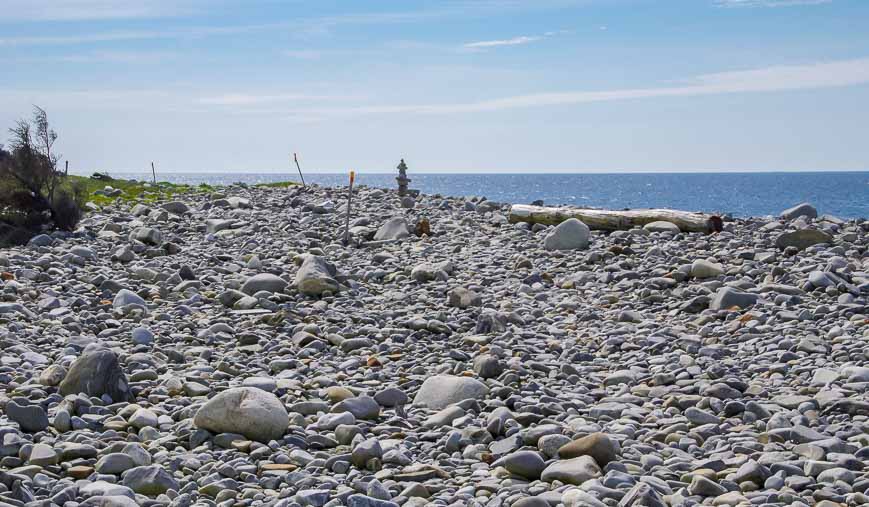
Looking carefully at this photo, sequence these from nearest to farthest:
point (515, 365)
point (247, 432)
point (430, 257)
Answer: point (247, 432), point (515, 365), point (430, 257)

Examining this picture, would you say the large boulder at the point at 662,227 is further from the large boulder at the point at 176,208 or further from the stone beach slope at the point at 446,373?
the large boulder at the point at 176,208

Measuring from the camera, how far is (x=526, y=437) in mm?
6156

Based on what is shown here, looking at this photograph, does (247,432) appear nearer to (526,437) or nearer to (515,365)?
(526,437)

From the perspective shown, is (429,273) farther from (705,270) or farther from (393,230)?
(393,230)

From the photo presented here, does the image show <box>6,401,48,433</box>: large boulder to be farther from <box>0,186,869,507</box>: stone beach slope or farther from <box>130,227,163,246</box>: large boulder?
<box>130,227,163,246</box>: large boulder

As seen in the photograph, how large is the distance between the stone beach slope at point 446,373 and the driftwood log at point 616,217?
57cm

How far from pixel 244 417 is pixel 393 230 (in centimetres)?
1130

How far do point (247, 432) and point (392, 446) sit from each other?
1.17m

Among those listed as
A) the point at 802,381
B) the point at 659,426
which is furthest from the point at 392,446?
the point at 802,381

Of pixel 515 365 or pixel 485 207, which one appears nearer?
pixel 515 365

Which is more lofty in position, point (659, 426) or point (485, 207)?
point (485, 207)

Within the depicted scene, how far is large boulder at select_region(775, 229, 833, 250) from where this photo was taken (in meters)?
14.0

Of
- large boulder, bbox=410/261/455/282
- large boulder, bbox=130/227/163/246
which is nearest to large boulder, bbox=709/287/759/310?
large boulder, bbox=410/261/455/282

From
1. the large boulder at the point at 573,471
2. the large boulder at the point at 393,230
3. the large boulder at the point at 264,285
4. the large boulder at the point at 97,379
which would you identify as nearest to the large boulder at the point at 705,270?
the large boulder at the point at 264,285
